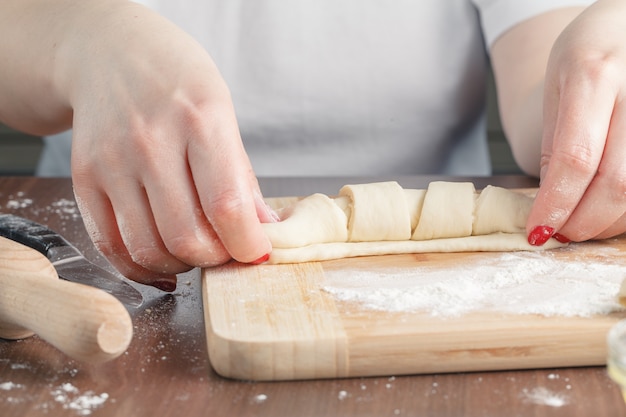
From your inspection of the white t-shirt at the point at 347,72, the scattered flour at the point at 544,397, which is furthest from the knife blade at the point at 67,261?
the white t-shirt at the point at 347,72

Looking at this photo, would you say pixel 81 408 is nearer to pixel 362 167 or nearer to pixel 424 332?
Answer: pixel 424 332

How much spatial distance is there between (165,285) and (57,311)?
0.89ft

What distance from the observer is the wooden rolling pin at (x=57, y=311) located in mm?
762

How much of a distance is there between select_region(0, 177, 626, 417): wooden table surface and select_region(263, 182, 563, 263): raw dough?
0.28 m

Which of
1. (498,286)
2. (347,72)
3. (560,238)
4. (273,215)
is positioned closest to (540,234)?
(560,238)

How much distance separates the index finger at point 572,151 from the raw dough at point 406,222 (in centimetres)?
5

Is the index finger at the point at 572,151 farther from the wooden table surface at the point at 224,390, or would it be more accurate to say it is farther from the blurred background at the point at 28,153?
the blurred background at the point at 28,153

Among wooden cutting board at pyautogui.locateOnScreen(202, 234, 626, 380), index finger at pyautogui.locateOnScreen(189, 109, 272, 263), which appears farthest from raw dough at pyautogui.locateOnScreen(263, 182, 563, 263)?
wooden cutting board at pyautogui.locateOnScreen(202, 234, 626, 380)

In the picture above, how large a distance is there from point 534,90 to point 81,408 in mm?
1135

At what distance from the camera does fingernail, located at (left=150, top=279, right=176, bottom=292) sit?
3.47 ft

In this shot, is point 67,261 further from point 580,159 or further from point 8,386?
point 580,159

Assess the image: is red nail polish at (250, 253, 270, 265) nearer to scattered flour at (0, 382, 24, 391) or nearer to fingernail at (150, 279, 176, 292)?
fingernail at (150, 279, 176, 292)

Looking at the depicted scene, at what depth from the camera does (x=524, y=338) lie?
84 centimetres

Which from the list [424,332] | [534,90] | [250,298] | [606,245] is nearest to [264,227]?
[250,298]
